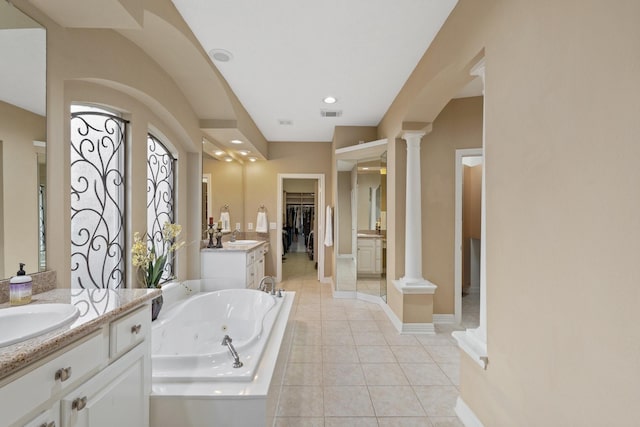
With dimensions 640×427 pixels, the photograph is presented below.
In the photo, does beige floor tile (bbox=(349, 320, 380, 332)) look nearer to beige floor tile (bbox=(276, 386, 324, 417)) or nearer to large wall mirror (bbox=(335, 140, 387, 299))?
large wall mirror (bbox=(335, 140, 387, 299))

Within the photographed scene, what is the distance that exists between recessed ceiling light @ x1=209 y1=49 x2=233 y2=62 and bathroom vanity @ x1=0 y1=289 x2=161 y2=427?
1990mm

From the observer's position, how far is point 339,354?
255 centimetres

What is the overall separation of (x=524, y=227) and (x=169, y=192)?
319cm

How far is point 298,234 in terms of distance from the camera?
28.5 feet

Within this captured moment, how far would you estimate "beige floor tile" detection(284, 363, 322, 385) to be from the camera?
214 centimetres

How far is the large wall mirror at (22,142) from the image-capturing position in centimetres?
Answer: 124

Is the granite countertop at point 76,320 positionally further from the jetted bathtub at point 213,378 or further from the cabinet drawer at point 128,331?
the jetted bathtub at point 213,378

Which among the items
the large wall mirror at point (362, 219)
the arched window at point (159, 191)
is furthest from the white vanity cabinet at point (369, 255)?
the arched window at point (159, 191)

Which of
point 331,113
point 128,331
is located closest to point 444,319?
point 331,113

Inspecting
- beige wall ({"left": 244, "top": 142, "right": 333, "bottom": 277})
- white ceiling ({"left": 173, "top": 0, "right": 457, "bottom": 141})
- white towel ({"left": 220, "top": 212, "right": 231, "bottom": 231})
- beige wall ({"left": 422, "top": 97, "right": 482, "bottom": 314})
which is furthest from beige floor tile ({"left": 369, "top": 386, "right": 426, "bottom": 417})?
white towel ({"left": 220, "top": 212, "right": 231, "bottom": 231})

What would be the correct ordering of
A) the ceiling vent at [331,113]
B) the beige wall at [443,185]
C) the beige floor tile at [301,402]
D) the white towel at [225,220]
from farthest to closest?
the white towel at [225,220]
the ceiling vent at [331,113]
the beige wall at [443,185]
the beige floor tile at [301,402]

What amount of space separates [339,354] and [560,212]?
7.16 ft

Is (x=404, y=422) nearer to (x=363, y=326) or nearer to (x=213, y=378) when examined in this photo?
(x=213, y=378)

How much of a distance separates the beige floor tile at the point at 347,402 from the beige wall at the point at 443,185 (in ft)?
5.74
